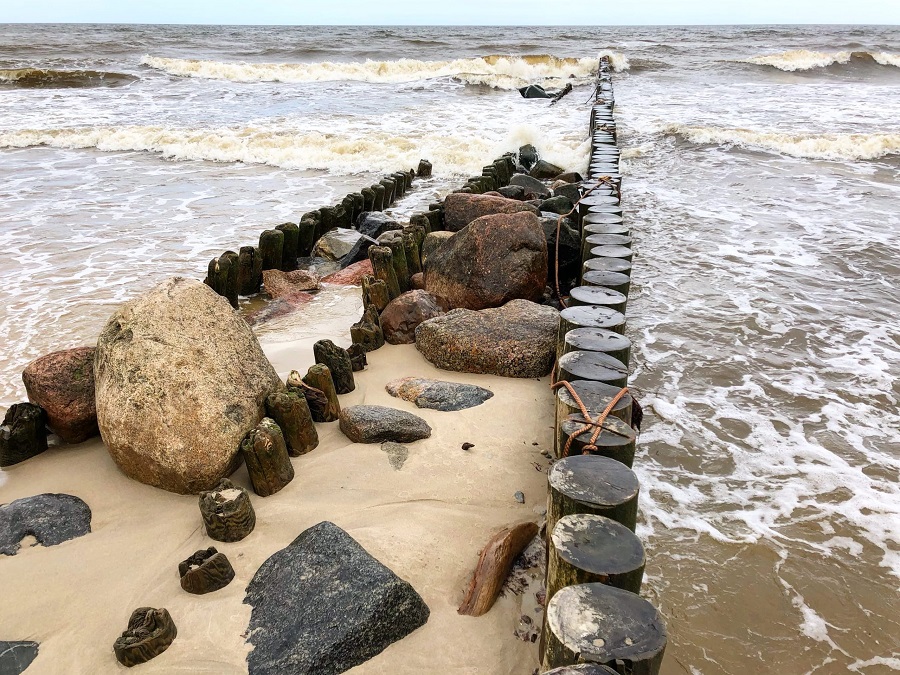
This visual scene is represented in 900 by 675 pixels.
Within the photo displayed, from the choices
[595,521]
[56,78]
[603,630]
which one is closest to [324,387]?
[595,521]

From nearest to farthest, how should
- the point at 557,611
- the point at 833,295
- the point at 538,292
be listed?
the point at 557,611 < the point at 538,292 < the point at 833,295

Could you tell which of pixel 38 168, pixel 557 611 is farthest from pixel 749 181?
pixel 38 168

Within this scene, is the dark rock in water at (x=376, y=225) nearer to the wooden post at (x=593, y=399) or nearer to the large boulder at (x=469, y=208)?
the large boulder at (x=469, y=208)

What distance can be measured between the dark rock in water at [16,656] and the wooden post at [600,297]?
11.1 feet

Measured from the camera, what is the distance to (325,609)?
2.49 meters

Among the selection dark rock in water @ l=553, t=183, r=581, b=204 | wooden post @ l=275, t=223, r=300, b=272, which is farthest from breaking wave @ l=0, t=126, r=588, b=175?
wooden post @ l=275, t=223, r=300, b=272

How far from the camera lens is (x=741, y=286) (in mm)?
6473

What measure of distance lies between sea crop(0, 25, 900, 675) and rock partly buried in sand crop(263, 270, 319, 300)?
92cm

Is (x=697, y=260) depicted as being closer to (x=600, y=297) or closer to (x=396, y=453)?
(x=600, y=297)

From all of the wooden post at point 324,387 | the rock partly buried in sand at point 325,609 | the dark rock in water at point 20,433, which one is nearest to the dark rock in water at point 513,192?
the wooden post at point 324,387

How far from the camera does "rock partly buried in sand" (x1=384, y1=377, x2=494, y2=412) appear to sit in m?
4.19

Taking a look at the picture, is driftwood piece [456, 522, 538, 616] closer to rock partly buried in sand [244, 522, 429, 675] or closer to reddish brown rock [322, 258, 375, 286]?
rock partly buried in sand [244, 522, 429, 675]

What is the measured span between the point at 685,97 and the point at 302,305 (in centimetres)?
1856

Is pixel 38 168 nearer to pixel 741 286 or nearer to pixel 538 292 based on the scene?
pixel 538 292
